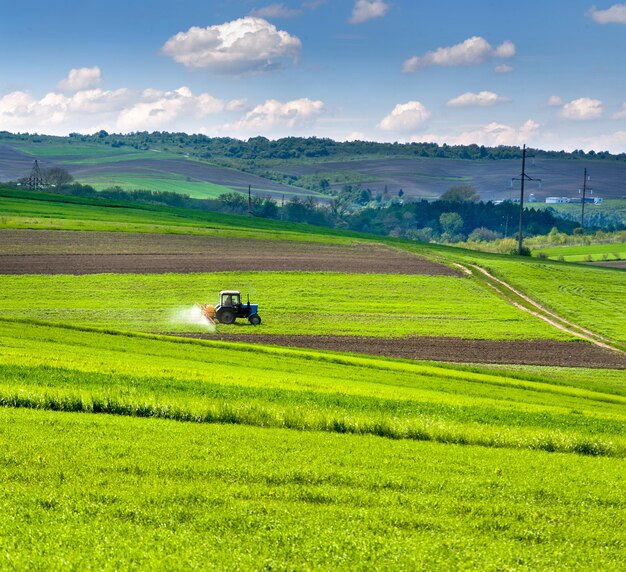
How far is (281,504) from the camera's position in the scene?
1407cm

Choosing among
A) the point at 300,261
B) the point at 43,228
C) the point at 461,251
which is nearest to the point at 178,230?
the point at 43,228

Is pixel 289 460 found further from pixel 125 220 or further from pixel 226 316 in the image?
pixel 125 220

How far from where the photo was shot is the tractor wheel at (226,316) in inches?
2238

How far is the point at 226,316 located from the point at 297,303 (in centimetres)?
1118

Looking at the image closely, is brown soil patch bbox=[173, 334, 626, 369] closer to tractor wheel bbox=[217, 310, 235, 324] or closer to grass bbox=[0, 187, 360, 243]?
tractor wheel bbox=[217, 310, 235, 324]

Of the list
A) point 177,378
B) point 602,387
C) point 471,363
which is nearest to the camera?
point 177,378

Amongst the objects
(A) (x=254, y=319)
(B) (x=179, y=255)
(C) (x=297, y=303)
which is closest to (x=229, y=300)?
(A) (x=254, y=319)

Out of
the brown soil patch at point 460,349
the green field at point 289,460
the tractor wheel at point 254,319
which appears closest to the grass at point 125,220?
the tractor wheel at point 254,319

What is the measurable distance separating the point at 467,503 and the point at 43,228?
91.7 metres

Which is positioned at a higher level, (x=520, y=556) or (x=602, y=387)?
(x=520, y=556)

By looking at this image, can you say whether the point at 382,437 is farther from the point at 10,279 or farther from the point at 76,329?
the point at 10,279

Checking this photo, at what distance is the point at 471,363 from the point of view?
4875 centimetres

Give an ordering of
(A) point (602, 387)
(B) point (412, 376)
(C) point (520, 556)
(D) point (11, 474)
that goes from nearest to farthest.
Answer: (C) point (520, 556) → (D) point (11, 474) → (B) point (412, 376) → (A) point (602, 387)

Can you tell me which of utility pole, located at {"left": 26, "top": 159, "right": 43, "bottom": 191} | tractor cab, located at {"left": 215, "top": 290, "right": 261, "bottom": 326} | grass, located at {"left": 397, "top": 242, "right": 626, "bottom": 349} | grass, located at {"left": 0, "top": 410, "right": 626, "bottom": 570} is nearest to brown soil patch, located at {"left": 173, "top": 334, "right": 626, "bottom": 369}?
tractor cab, located at {"left": 215, "top": 290, "right": 261, "bottom": 326}
